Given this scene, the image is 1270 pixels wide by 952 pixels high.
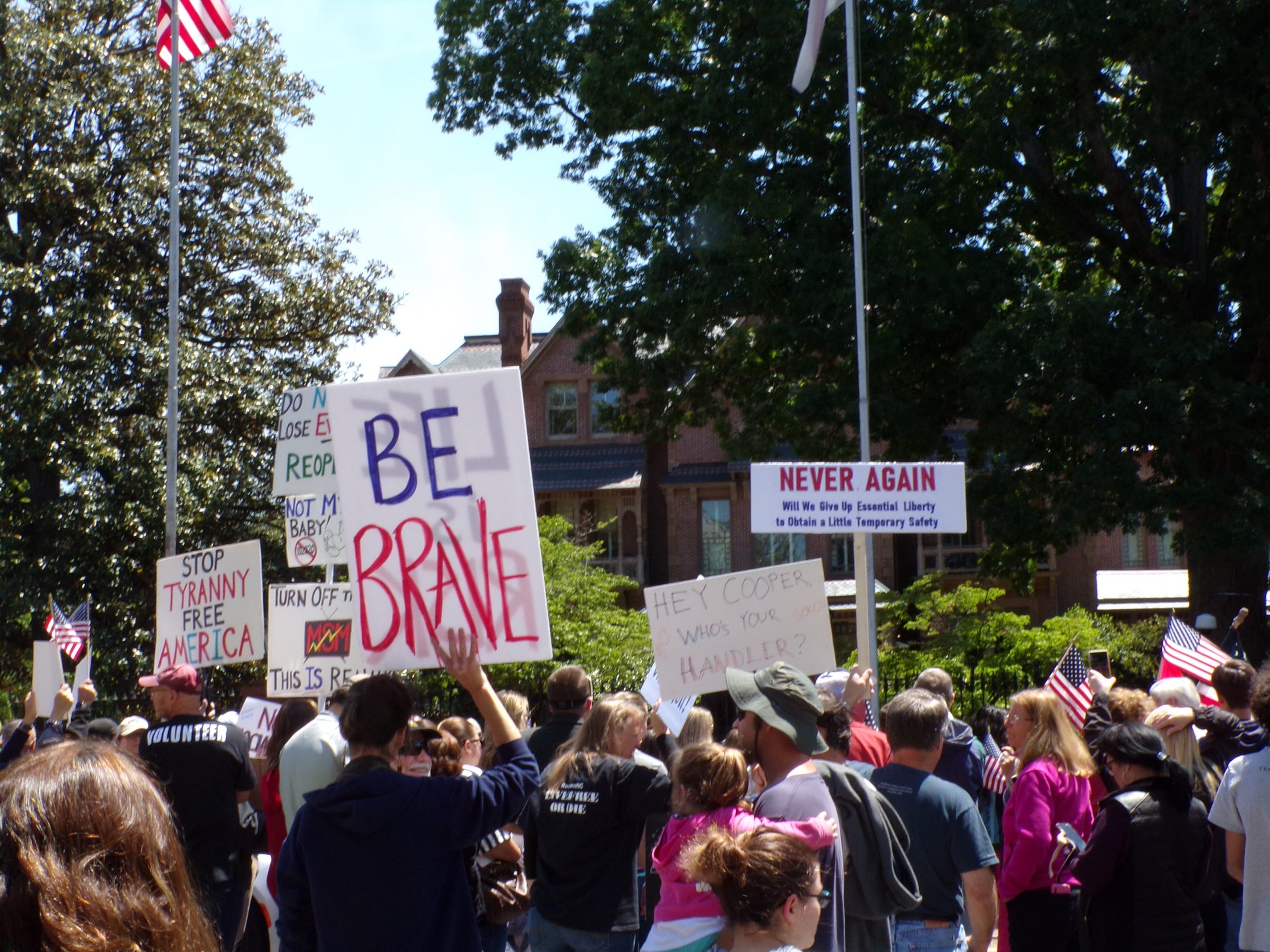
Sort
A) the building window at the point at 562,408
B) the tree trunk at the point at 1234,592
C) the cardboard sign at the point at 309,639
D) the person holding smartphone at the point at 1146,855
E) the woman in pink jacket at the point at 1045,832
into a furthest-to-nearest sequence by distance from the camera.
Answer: the building window at the point at 562,408, the tree trunk at the point at 1234,592, the cardboard sign at the point at 309,639, the woman in pink jacket at the point at 1045,832, the person holding smartphone at the point at 1146,855

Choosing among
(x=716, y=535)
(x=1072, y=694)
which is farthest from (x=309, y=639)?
(x=716, y=535)

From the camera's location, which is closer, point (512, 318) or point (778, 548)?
point (778, 548)

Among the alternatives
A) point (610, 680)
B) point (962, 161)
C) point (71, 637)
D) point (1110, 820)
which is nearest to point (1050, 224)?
point (962, 161)

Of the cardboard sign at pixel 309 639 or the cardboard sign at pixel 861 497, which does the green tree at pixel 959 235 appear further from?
the cardboard sign at pixel 309 639

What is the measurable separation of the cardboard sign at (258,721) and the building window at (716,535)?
1064 inches

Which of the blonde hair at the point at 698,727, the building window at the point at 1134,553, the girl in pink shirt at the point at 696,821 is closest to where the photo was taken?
the girl in pink shirt at the point at 696,821

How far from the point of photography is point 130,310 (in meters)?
22.2

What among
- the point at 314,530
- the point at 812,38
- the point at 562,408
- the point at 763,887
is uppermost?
the point at 812,38

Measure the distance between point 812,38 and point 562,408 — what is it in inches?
957

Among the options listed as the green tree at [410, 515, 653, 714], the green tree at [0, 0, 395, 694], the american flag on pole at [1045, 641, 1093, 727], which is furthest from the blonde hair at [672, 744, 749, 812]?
the green tree at [0, 0, 395, 694]

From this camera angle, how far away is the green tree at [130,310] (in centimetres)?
2100

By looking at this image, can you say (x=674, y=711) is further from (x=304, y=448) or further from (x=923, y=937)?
(x=304, y=448)

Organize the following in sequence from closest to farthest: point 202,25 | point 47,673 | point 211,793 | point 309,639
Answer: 1. point 211,793
2. point 309,639
3. point 47,673
4. point 202,25

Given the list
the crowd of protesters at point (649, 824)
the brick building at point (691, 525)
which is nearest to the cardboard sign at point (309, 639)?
the crowd of protesters at point (649, 824)
